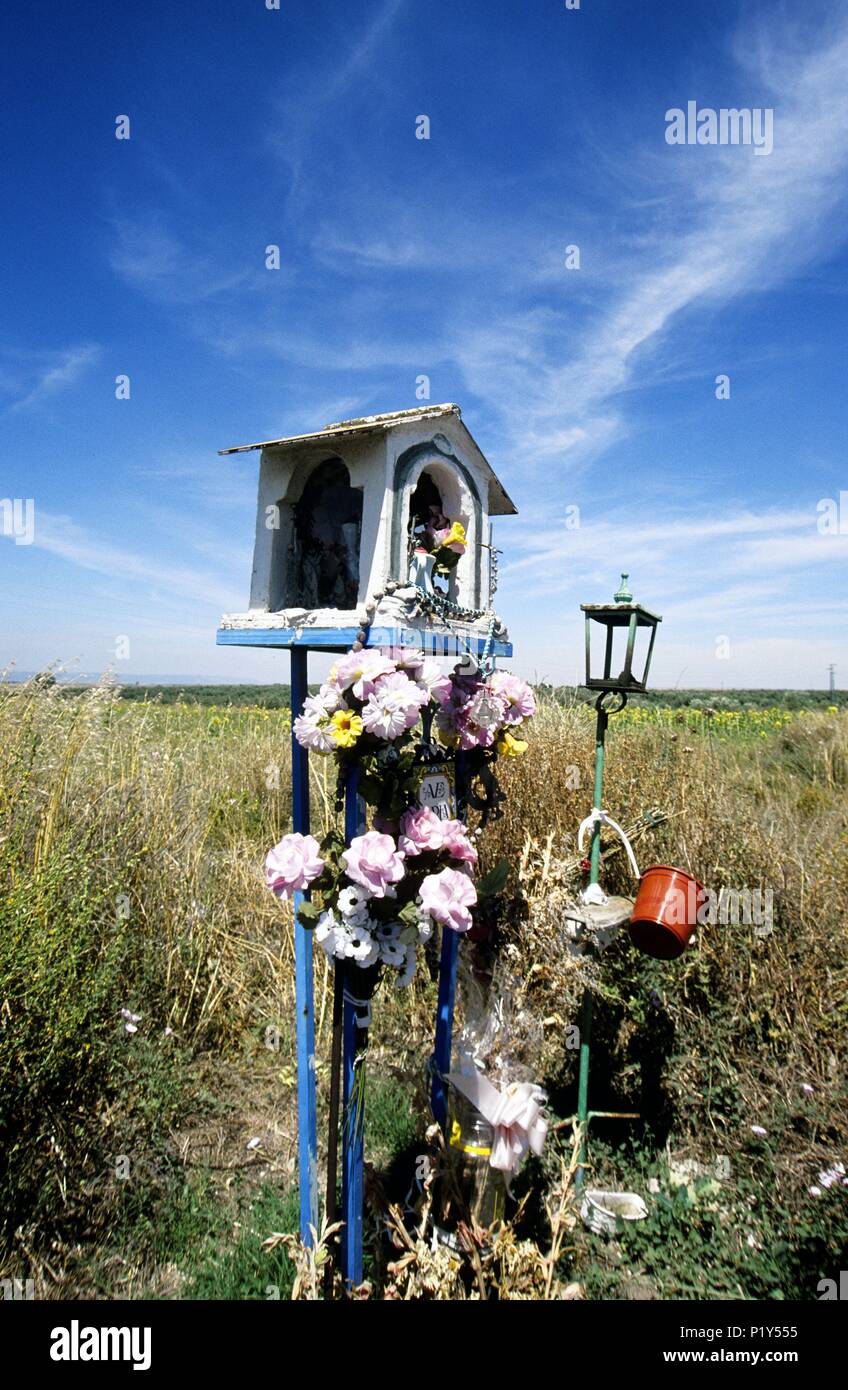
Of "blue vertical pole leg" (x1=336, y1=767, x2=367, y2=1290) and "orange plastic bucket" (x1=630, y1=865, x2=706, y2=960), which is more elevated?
"orange plastic bucket" (x1=630, y1=865, x2=706, y2=960)

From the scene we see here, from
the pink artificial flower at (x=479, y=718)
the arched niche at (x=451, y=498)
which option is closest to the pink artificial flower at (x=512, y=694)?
the pink artificial flower at (x=479, y=718)

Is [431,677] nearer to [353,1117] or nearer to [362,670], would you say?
[362,670]

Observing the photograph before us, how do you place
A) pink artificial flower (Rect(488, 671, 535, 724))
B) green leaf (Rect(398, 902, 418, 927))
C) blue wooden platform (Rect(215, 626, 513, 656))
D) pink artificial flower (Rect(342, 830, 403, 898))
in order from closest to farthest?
pink artificial flower (Rect(342, 830, 403, 898)) < green leaf (Rect(398, 902, 418, 927)) < blue wooden platform (Rect(215, 626, 513, 656)) < pink artificial flower (Rect(488, 671, 535, 724))

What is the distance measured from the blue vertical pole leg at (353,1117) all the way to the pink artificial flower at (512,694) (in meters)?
0.56

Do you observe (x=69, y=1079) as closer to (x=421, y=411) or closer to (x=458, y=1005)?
(x=458, y=1005)

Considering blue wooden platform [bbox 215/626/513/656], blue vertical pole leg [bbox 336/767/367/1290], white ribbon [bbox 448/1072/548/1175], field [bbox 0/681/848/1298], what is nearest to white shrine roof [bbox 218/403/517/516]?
blue wooden platform [bbox 215/626/513/656]

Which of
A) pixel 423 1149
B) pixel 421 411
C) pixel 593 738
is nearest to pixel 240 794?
pixel 593 738

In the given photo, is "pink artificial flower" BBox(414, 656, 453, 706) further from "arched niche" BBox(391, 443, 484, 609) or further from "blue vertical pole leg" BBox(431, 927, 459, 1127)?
"blue vertical pole leg" BBox(431, 927, 459, 1127)

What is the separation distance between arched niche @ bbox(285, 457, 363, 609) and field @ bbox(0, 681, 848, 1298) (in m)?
1.17

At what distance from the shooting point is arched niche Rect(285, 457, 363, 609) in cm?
229

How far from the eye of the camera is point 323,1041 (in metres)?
3.30

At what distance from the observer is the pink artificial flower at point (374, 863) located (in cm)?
167

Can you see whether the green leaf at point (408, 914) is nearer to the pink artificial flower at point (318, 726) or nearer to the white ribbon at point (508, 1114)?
the pink artificial flower at point (318, 726)
